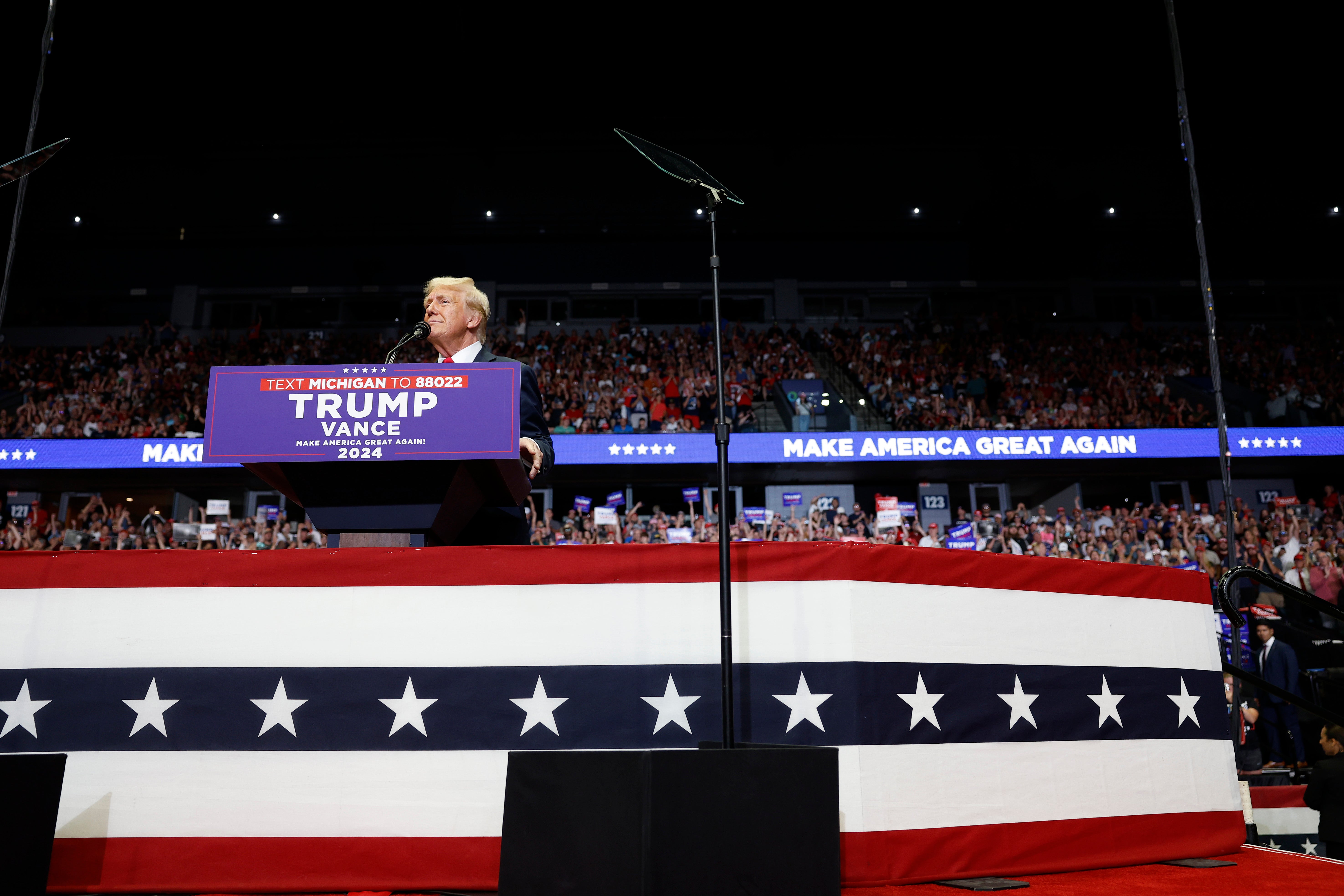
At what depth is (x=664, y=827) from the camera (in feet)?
6.84

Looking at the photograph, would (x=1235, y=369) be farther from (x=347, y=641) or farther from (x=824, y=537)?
(x=347, y=641)

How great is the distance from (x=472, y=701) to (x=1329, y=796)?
522 centimetres

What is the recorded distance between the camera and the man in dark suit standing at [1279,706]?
24.8ft

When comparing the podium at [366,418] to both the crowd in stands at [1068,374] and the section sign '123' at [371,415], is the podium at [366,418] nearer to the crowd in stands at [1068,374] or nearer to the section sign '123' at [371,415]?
the section sign '123' at [371,415]

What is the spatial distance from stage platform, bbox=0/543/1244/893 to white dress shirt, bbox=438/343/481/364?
0.76m

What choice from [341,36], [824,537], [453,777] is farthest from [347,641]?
[341,36]

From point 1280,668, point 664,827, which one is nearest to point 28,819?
point 664,827

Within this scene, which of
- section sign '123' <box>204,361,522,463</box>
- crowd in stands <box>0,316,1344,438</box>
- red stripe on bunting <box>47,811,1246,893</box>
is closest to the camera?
section sign '123' <box>204,361,522,463</box>

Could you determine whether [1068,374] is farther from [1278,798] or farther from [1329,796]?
[1329,796]

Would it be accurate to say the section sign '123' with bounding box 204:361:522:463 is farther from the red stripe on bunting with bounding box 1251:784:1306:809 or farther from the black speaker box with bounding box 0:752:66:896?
the red stripe on bunting with bounding box 1251:784:1306:809

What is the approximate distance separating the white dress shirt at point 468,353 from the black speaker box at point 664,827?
153 centimetres

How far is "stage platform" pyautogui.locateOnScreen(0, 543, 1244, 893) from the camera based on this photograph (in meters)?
2.52

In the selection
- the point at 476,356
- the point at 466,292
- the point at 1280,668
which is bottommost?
the point at 1280,668

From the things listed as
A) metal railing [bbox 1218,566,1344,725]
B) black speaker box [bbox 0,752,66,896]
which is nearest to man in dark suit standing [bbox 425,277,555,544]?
black speaker box [bbox 0,752,66,896]
